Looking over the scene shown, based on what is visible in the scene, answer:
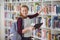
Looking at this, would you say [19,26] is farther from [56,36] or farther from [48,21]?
[56,36]

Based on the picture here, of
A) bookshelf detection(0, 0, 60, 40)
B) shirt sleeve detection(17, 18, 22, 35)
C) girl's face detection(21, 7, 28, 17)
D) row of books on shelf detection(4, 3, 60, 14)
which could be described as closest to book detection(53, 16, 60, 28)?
bookshelf detection(0, 0, 60, 40)

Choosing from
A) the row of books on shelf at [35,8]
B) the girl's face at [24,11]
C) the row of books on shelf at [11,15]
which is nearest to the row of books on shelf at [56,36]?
the row of books on shelf at [35,8]

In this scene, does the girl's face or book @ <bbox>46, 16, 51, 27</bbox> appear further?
the girl's face

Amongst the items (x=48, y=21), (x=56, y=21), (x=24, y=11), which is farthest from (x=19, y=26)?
(x=56, y=21)

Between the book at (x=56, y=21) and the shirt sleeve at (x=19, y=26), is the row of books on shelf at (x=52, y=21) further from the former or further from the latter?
the shirt sleeve at (x=19, y=26)

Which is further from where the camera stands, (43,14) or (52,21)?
(43,14)

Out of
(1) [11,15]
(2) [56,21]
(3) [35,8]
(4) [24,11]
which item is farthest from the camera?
(1) [11,15]

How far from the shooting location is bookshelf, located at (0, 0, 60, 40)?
106 inches

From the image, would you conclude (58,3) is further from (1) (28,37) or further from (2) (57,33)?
(1) (28,37)

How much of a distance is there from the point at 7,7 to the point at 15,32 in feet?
2.04

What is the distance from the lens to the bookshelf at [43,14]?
269cm

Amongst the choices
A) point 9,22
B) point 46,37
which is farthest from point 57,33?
point 9,22

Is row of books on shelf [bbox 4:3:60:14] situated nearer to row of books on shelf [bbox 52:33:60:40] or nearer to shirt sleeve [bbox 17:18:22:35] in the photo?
shirt sleeve [bbox 17:18:22:35]

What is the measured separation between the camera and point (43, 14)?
112 inches
